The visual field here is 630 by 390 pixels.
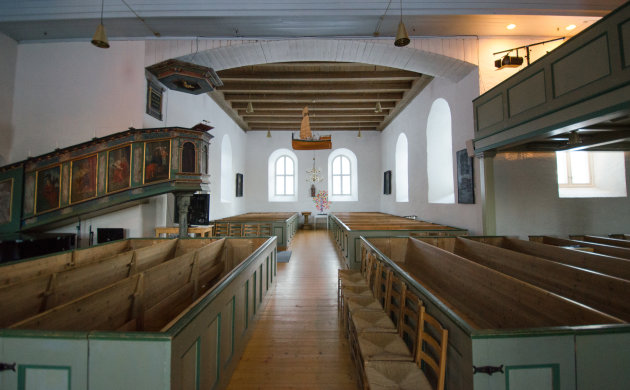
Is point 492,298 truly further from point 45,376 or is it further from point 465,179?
point 465,179

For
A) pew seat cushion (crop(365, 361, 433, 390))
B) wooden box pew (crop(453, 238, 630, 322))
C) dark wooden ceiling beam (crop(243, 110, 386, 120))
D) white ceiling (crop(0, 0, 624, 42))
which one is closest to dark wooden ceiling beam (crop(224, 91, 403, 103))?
dark wooden ceiling beam (crop(243, 110, 386, 120))

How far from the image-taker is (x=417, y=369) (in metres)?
1.49

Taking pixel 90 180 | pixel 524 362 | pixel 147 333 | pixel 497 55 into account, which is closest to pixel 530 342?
pixel 524 362

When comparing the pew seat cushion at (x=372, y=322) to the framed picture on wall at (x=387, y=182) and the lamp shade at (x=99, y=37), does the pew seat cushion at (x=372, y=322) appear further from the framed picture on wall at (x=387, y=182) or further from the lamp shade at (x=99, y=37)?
→ the framed picture on wall at (x=387, y=182)

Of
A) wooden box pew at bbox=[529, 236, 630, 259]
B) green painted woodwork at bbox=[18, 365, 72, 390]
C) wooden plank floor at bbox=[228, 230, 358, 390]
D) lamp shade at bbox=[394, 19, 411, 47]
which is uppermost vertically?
lamp shade at bbox=[394, 19, 411, 47]

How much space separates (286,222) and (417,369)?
5.50 metres

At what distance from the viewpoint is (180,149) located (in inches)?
163

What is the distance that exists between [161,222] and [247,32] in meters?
4.10

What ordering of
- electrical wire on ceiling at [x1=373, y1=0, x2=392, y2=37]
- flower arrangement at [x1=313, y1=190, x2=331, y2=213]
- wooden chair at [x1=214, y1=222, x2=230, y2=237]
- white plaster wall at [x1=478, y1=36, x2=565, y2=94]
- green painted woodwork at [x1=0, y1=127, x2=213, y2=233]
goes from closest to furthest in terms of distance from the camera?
green painted woodwork at [x1=0, y1=127, x2=213, y2=233]
electrical wire on ceiling at [x1=373, y1=0, x2=392, y2=37]
white plaster wall at [x1=478, y1=36, x2=565, y2=94]
wooden chair at [x1=214, y1=222, x2=230, y2=237]
flower arrangement at [x1=313, y1=190, x2=331, y2=213]

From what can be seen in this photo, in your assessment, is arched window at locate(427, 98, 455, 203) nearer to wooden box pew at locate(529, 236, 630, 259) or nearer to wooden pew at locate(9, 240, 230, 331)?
wooden box pew at locate(529, 236, 630, 259)

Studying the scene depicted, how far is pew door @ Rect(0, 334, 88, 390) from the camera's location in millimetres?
1042

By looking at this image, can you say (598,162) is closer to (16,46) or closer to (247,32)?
(247,32)

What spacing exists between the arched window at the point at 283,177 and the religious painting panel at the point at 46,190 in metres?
7.61

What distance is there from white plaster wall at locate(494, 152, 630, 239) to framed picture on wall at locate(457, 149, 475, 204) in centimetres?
47
